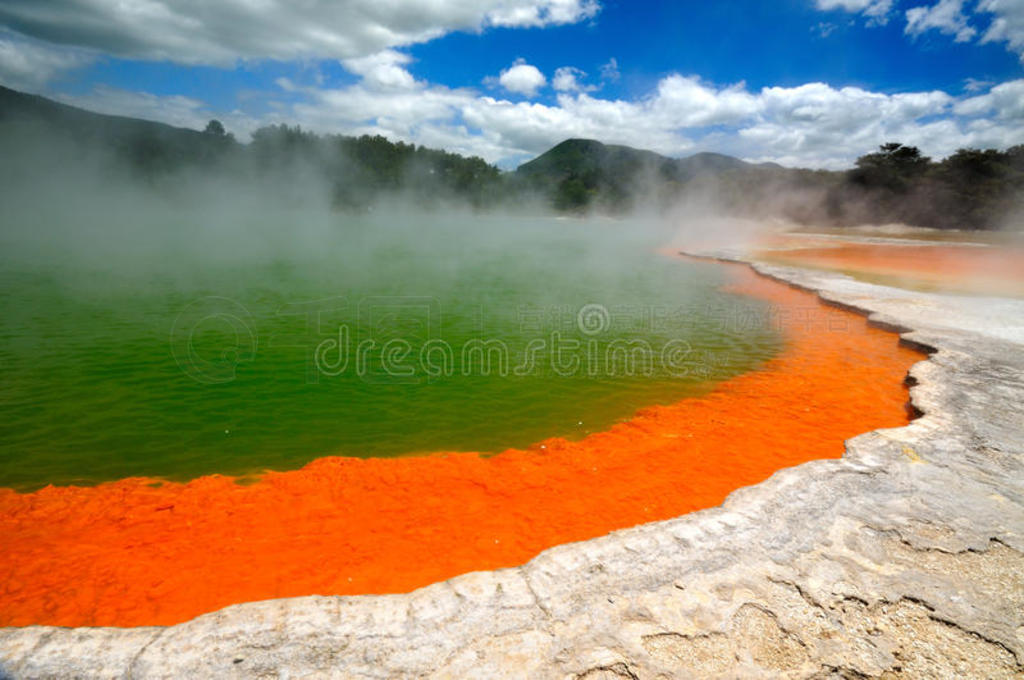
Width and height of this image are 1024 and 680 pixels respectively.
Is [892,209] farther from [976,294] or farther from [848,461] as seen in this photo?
[848,461]

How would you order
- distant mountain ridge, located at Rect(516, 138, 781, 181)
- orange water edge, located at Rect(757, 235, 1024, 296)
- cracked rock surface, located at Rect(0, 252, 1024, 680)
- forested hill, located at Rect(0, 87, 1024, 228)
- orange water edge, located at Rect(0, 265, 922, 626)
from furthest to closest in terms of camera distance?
distant mountain ridge, located at Rect(516, 138, 781, 181), forested hill, located at Rect(0, 87, 1024, 228), orange water edge, located at Rect(757, 235, 1024, 296), orange water edge, located at Rect(0, 265, 922, 626), cracked rock surface, located at Rect(0, 252, 1024, 680)

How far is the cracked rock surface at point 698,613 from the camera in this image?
78.4 inches

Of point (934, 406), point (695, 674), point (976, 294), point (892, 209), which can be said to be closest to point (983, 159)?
point (892, 209)

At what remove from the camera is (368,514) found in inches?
139

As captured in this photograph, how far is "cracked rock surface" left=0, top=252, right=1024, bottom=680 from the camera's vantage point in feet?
6.54

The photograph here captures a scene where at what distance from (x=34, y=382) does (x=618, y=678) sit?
280 inches

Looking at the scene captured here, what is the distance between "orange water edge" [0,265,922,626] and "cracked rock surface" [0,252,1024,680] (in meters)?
0.53

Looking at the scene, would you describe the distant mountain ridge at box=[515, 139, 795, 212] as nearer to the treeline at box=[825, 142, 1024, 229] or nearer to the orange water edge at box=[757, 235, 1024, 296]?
the treeline at box=[825, 142, 1024, 229]

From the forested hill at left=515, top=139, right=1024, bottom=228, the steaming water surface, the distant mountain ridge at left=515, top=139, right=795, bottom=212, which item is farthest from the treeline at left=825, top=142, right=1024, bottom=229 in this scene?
the steaming water surface

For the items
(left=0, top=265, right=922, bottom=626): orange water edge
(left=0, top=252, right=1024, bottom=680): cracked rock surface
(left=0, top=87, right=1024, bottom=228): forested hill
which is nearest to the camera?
(left=0, top=252, right=1024, bottom=680): cracked rock surface

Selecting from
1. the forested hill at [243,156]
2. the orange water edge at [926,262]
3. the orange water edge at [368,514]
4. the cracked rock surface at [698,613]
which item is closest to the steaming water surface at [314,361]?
the orange water edge at [368,514]

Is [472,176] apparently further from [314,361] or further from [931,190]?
[314,361]

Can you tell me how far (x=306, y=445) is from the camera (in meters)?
4.54

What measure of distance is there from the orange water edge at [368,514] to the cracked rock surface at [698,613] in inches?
20.7
